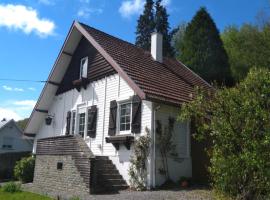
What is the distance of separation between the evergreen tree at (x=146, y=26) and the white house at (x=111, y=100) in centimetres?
2463

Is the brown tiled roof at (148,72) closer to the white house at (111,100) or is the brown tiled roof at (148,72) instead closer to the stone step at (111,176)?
the white house at (111,100)

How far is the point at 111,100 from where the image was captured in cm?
1766

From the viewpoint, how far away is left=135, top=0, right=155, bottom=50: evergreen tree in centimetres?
4743

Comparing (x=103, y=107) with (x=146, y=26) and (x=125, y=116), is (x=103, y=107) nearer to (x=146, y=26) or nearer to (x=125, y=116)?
(x=125, y=116)

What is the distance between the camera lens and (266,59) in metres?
26.6

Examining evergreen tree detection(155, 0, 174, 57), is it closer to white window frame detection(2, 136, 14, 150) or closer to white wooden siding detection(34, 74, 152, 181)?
white window frame detection(2, 136, 14, 150)

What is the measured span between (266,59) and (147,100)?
15277 mm

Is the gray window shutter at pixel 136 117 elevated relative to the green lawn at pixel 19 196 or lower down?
elevated

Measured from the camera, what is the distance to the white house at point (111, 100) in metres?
15.5

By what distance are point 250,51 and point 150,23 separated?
21987 millimetres

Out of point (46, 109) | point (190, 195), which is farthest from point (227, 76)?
point (190, 195)

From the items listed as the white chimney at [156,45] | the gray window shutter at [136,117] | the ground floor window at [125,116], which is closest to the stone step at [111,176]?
the gray window shutter at [136,117]

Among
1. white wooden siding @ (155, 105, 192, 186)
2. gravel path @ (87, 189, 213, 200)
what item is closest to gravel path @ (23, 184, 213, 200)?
gravel path @ (87, 189, 213, 200)

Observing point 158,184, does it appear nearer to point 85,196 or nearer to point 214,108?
point 85,196
